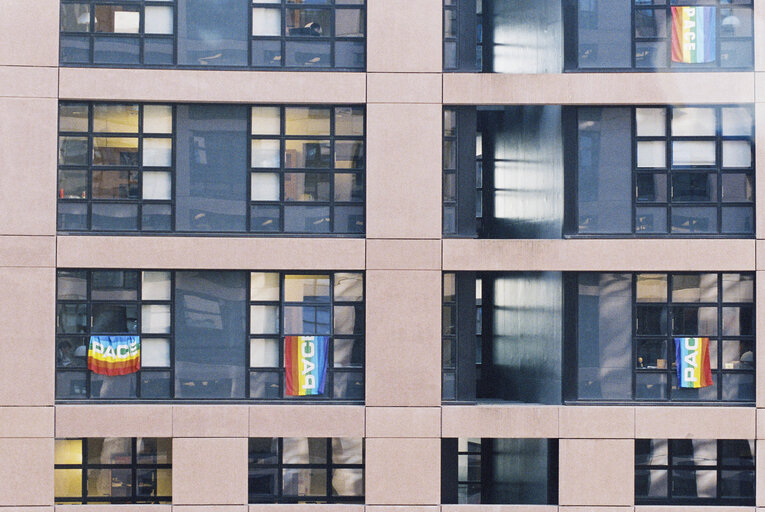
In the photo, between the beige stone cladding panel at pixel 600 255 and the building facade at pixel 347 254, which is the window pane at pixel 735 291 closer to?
the building facade at pixel 347 254

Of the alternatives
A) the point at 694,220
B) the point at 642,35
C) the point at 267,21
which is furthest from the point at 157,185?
the point at 694,220

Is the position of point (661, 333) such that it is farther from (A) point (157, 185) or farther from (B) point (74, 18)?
(B) point (74, 18)

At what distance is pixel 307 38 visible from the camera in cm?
1781

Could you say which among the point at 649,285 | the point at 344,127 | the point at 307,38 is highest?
the point at 307,38

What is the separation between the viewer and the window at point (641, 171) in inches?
696

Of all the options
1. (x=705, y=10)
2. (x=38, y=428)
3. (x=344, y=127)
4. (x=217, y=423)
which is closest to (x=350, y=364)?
(x=217, y=423)

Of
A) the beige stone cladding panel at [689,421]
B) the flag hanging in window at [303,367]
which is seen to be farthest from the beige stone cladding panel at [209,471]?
the beige stone cladding panel at [689,421]

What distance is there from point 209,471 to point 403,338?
4.85m

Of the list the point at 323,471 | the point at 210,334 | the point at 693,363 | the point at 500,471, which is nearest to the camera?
the point at 693,363

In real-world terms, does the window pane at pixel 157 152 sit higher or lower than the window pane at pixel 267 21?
lower

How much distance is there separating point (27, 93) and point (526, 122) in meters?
10.9

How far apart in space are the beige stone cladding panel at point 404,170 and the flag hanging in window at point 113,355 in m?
5.50

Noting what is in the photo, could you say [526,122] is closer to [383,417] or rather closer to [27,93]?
[383,417]

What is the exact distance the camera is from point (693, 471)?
701 inches
